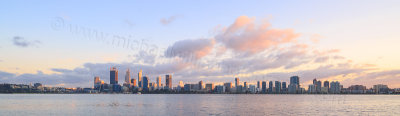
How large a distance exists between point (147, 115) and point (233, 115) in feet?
75.3

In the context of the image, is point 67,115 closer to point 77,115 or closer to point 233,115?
point 77,115

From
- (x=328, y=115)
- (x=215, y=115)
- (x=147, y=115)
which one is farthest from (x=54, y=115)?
(x=328, y=115)

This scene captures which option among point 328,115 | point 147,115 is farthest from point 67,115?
point 328,115

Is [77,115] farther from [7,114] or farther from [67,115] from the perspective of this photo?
[7,114]

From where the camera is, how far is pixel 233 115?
9156 cm

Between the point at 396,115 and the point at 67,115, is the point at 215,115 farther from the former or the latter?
the point at 396,115

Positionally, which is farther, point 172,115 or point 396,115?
point 396,115

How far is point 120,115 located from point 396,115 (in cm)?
7671

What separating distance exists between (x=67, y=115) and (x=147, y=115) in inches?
874

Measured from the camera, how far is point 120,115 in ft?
300

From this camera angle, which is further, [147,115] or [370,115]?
[370,115]

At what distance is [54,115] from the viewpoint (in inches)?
3669

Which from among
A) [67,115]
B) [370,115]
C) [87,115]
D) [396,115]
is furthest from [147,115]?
[396,115]

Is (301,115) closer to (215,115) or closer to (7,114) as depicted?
(215,115)
